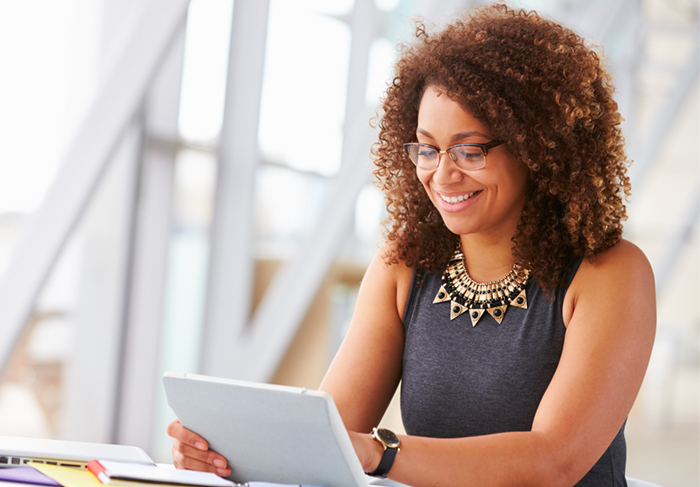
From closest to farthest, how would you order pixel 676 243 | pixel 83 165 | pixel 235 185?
pixel 83 165 → pixel 235 185 → pixel 676 243

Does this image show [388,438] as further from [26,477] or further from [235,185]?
[235,185]

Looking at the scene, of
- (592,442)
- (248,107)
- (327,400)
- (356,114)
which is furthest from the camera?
(356,114)

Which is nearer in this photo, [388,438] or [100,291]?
[388,438]

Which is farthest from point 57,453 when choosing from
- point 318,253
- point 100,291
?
point 318,253

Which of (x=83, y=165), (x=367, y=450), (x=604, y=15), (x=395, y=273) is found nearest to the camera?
(x=367, y=450)

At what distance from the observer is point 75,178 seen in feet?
7.22

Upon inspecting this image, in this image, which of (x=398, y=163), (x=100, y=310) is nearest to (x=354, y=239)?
(x=100, y=310)

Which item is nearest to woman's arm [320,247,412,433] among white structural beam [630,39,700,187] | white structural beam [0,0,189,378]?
white structural beam [0,0,189,378]

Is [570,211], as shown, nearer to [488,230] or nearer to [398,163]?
[488,230]

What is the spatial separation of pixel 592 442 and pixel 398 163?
721 millimetres

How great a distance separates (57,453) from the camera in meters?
1.04

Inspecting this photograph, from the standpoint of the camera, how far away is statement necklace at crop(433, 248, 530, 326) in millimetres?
1429

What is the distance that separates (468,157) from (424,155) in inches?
3.6

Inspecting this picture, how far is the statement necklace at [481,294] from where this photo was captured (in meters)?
1.43
